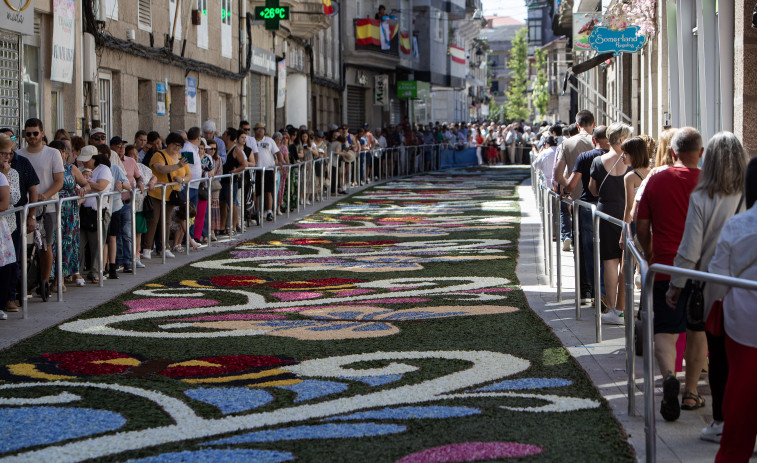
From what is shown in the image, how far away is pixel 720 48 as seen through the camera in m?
12.7

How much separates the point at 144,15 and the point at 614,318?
14516 mm

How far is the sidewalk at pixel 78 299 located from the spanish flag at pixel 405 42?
39176 millimetres

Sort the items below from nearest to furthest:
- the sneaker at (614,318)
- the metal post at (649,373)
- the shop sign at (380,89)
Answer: the metal post at (649,373) → the sneaker at (614,318) → the shop sign at (380,89)

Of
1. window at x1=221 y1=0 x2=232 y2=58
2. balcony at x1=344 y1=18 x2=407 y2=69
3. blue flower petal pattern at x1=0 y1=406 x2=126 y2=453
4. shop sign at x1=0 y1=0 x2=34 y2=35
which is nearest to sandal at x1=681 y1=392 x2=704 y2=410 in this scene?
blue flower petal pattern at x1=0 y1=406 x2=126 y2=453

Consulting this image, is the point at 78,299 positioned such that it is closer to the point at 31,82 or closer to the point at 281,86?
the point at 31,82

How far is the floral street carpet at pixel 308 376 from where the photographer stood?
18.7 feet

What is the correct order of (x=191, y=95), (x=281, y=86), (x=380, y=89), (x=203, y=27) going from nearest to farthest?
(x=191, y=95)
(x=203, y=27)
(x=281, y=86)
(x=380, y=89)

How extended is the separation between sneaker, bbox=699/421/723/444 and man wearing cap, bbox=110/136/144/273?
28.4ft

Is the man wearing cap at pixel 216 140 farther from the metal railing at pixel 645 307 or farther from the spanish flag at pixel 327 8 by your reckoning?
the spanish flag at pixel 327 8

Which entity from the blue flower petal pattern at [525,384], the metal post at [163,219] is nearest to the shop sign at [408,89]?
the metal post at [163,219]

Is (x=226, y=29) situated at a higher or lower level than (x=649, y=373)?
higher

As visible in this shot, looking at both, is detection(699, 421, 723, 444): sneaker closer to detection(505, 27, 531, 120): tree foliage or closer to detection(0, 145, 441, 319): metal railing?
detection(0, 145, 441, 319): metal railing

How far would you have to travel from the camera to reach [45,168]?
11.6 m

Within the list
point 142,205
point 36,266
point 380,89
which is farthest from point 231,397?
point 380,89
